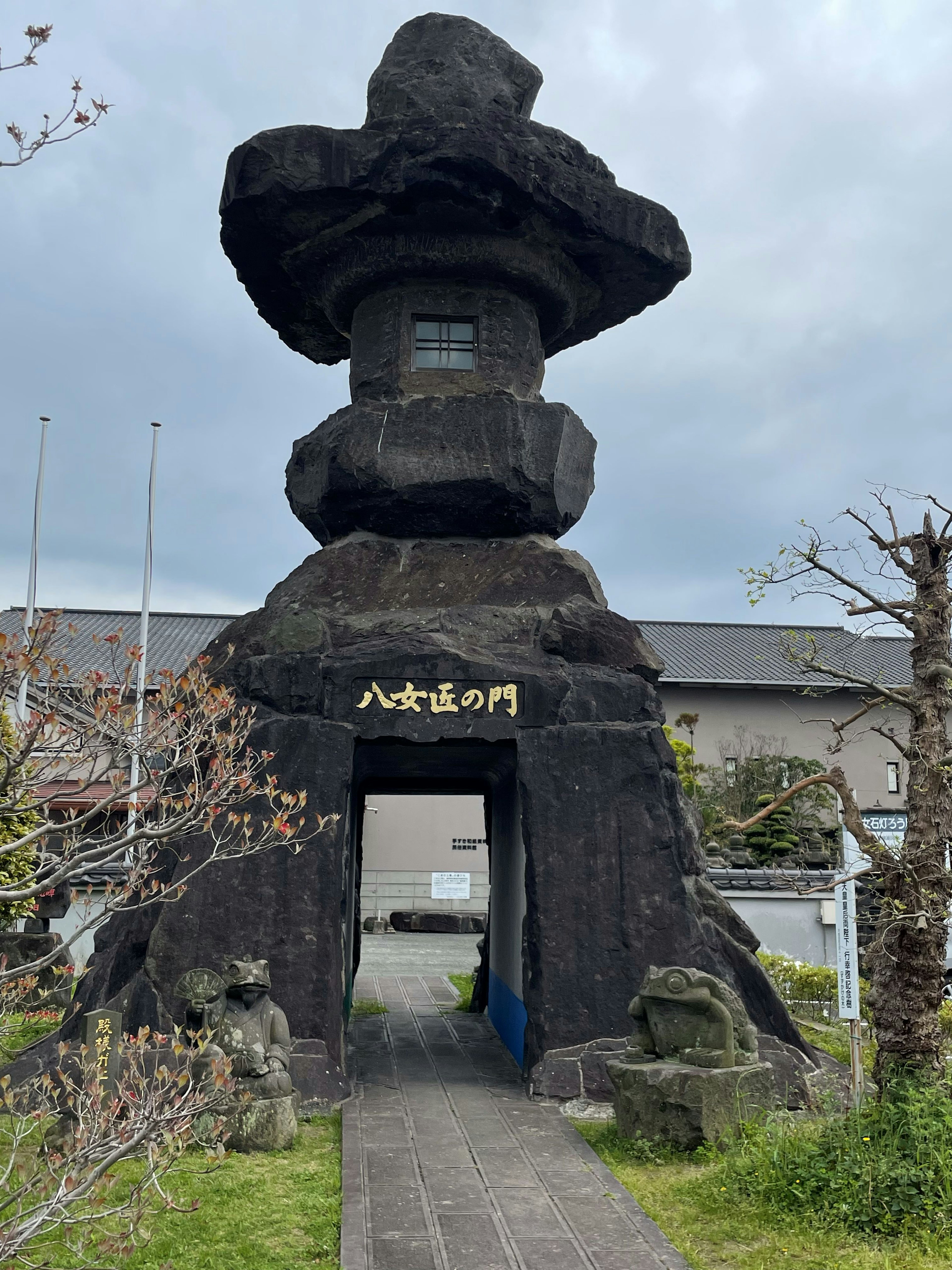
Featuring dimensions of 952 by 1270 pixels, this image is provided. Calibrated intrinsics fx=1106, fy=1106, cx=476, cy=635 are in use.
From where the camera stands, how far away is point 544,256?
421 inches

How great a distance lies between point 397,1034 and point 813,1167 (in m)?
6.24

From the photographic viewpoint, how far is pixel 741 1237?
5.59 m

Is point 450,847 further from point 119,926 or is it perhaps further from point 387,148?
point 387,148

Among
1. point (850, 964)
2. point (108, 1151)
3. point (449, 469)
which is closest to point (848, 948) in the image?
point (850, 964)

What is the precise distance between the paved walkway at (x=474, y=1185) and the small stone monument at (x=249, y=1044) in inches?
19.6

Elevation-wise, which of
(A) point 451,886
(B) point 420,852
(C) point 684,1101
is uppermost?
(B) point 420,852

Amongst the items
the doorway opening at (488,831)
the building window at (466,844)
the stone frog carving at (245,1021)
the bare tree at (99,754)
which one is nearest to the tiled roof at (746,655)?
the building window at (466,844)

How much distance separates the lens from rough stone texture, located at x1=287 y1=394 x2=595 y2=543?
10.1 meters

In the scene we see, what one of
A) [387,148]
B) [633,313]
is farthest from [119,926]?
[633,313]

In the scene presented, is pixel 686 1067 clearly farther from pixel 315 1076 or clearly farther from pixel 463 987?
pixel 463 987

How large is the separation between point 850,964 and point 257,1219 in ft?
12.7

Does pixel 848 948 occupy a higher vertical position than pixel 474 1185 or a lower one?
higher

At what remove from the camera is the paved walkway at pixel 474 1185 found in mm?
5316

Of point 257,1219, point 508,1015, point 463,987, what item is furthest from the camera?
point 463,987
